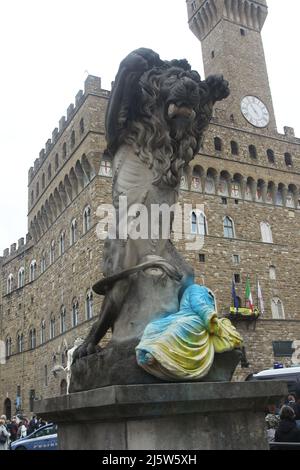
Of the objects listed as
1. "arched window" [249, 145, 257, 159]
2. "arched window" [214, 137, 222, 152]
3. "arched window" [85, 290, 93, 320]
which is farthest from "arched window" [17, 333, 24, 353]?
"arched window" [249, 145, 257, 159]

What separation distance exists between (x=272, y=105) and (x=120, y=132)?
1191 inches

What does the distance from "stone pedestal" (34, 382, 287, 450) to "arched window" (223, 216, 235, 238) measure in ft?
78.0

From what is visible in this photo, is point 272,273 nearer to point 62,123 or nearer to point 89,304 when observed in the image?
point 89,304

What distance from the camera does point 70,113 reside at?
2789 centimetres

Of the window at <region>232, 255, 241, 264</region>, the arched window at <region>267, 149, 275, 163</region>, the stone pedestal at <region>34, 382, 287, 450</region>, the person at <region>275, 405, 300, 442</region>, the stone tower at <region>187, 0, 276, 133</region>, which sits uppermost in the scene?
the stone tower at <region>187, 0, 276, 133</region>

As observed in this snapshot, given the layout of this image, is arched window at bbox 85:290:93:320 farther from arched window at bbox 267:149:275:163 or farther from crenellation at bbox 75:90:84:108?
arched window at bbox 267:149:275:163

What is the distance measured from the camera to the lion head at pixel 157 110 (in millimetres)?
3564

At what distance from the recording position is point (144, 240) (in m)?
3.42

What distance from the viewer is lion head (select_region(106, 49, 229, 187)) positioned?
3.56 meters

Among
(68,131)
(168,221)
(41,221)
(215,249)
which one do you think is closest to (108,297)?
(168,221)

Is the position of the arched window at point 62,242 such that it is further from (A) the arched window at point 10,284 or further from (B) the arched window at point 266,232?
(B) the arched window at point 266,232

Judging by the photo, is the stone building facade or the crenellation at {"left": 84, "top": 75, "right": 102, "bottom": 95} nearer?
the stone building facade

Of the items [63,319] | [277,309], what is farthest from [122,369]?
[63,319]
